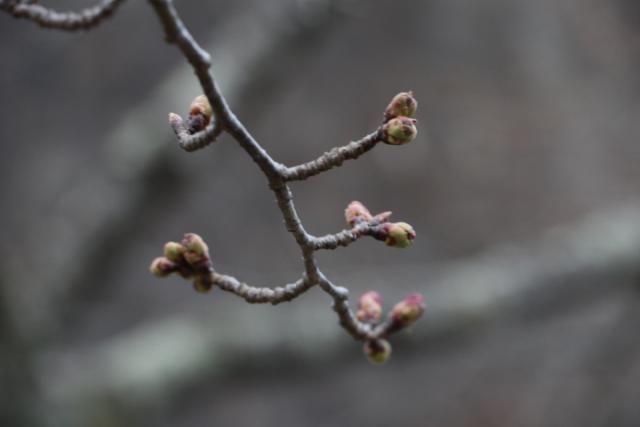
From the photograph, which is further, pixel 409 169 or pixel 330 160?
pixel 409 169

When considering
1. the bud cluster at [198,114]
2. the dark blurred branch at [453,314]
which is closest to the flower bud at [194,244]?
the bud cluster at [198,114]

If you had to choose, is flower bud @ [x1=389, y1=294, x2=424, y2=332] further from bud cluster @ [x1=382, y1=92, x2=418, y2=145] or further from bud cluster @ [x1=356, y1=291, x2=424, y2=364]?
bud cluster @ [x1=382, y1=92, x2=418, y2=145]

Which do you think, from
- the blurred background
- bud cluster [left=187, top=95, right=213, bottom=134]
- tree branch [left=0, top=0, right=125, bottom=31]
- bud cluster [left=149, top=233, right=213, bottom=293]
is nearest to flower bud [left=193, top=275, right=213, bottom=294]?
bud cluster [left=149, top=233, right=213, bottom=293]

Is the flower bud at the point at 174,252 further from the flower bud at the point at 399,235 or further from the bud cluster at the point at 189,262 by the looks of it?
the flower bud at the point at 399,235

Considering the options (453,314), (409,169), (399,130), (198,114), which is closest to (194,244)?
(198,114)

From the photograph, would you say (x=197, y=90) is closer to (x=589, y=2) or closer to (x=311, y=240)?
(x=311, y=240)

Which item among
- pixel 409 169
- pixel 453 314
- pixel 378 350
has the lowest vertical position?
pixel 378 350

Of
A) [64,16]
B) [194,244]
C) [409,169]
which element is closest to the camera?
[64,16]

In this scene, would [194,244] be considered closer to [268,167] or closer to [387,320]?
[268,167]
